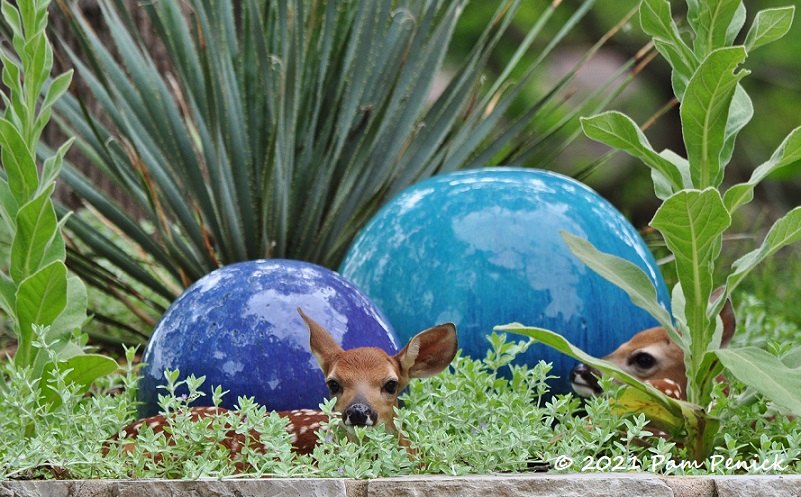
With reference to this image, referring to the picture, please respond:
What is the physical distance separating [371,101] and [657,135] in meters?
4.86

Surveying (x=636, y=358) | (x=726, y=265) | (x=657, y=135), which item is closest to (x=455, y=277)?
(x=636, y=358)

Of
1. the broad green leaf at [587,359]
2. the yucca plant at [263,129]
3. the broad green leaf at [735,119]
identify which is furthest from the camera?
the yucca plant at [263,129]

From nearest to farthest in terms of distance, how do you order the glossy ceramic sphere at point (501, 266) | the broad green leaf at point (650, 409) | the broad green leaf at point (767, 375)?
the broad green leaf at point (767, 375) → the broad green leaf at point (650, 409) → the glossy ceramic sphere at point (501, 266)

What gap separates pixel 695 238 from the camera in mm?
2666

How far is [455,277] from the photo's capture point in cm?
336

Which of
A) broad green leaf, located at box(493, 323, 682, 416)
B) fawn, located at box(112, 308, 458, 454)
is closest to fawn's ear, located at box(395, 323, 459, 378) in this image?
fawn, located at box(112, 308, 458, 454)

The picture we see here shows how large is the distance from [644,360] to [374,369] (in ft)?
3.34

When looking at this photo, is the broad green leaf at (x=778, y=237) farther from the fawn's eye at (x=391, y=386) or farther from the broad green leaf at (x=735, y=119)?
the fawn's eye at (x=391, y=386)

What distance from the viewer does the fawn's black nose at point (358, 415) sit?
2436 mm

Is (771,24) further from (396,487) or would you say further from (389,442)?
(396,487)

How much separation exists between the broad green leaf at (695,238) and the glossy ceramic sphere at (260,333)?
2.95 ft

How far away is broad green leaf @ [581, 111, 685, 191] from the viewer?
9.09 ft

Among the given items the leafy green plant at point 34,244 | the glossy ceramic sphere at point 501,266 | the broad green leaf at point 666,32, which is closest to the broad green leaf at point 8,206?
the leafy green plant at point 34,244
